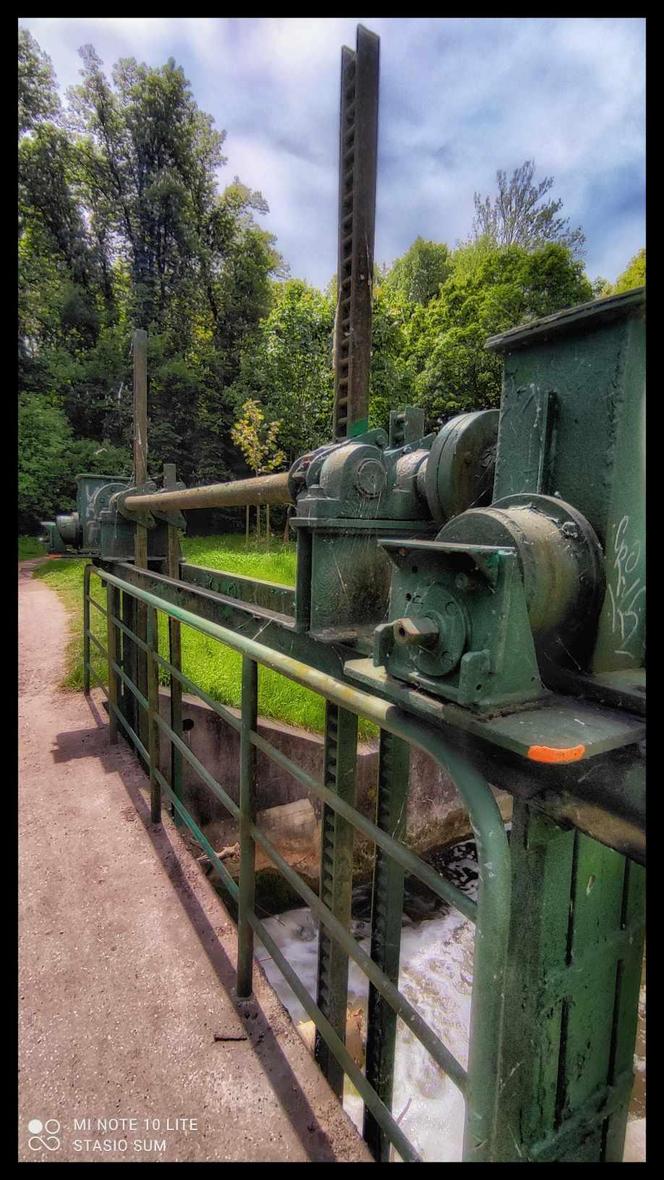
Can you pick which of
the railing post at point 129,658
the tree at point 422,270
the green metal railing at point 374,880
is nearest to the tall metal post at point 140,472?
the railing post at point 129,658

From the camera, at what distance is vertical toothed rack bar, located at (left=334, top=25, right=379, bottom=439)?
93.0 inches

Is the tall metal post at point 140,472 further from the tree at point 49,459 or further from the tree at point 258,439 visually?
the tree at point 49,459

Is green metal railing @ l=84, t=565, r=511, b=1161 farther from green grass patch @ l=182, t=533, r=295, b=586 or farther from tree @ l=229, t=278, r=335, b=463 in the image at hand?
tree @ l=229, t=278, r=335, b=463

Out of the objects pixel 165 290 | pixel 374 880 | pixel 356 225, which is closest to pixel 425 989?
pixel 374 880

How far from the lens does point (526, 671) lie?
99 cm

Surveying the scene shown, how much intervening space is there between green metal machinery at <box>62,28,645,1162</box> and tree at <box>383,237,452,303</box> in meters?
25.6

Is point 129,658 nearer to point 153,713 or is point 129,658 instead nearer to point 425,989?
point 153,713

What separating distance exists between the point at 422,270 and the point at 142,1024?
2941 cm

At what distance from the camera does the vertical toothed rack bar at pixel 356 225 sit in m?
2.36

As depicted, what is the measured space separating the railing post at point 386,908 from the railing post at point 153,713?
119 centimetres

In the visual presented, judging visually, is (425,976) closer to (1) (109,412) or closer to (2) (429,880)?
(2) (429,880)

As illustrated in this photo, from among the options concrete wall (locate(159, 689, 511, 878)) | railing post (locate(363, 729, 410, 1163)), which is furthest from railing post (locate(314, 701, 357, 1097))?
concrete wall (locate(159, 689, 511, 878))

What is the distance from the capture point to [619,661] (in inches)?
45.1
